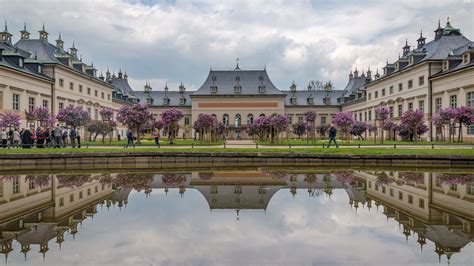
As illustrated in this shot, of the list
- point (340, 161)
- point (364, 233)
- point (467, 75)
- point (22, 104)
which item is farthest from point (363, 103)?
point (364, 233)

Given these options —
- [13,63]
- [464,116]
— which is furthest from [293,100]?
[13,63]

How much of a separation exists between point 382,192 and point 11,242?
8.36 m

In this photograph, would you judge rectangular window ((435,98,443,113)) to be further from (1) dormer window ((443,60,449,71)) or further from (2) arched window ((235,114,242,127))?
(2) arched window ((235,114,242,127))

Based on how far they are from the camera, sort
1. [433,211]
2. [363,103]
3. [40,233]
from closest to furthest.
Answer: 1. [40,233]
2. [433,211]
3. [363,103]

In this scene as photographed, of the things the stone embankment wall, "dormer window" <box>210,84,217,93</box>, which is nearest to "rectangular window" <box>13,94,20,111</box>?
the stone embankment wall

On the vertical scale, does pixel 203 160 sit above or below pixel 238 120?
below

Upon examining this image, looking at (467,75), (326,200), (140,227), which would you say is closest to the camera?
(140,227)

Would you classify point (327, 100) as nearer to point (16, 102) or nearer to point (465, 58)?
point (465, 58)

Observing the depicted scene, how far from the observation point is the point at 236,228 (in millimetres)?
5707

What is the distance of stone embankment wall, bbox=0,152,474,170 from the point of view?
16.0 m

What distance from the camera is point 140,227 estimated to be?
18.7 ft

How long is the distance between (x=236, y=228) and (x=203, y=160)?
11.5 m

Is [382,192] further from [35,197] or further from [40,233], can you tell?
[35,197]

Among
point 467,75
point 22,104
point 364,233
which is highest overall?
point 467,75
